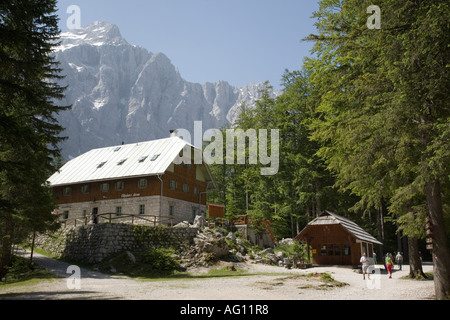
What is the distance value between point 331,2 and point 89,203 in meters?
29.9

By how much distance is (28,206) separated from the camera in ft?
68.2

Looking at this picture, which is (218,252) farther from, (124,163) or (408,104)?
(408,104)

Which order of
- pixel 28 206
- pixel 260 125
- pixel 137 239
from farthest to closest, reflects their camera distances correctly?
pixel 260 125 → pixel 137 239 → pixel 28 206

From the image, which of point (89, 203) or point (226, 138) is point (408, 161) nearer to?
point (89, 203)

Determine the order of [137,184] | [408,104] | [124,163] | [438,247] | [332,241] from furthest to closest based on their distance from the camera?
1. [124,163]
2. [137,184]
3. [332,241]
4. [438,247]
5. [408,104]

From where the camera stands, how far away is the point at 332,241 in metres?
31.0

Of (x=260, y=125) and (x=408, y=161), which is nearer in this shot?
(x=408, y=161)

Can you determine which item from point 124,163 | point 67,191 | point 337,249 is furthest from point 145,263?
point 67,191

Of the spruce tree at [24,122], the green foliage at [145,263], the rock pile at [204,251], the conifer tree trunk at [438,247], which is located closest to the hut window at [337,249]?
the rock pile at [204,251]

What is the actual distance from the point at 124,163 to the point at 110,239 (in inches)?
519

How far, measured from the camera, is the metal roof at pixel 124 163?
35.1m

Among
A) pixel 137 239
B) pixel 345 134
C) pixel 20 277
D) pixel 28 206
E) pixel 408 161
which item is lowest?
pixel 20 277

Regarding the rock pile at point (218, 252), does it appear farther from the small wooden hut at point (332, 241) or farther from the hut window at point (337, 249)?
the hut window at point (337, 249)
